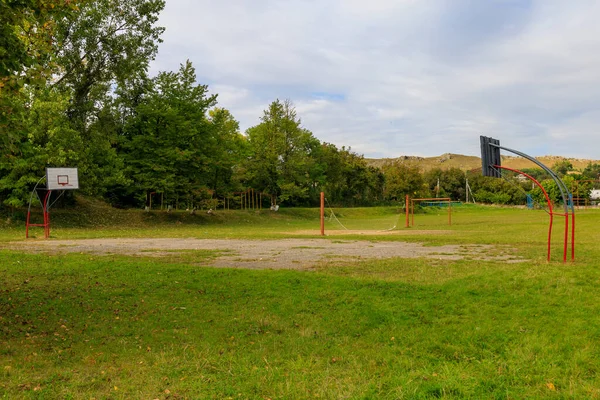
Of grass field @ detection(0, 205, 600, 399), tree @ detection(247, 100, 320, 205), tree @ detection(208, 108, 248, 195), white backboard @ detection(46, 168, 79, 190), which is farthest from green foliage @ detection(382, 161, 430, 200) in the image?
grass field @ detection(0, 205, 600, 399)

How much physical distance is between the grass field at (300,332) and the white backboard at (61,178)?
13802 mm

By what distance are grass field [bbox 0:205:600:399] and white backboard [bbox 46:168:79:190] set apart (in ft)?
45.3

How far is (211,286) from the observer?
9.40 metres

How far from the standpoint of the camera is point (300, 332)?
664cm

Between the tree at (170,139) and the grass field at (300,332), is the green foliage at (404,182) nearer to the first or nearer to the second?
the tree at (170,139)

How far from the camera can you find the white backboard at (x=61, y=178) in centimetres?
2383

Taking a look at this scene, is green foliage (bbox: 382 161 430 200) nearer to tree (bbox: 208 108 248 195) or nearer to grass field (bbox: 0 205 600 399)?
tree (bbox: 208 108 248 195)

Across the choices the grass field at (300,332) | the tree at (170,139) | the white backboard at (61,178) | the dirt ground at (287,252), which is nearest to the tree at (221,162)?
the tree at (170,139)

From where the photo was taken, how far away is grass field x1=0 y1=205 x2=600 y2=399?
476cm

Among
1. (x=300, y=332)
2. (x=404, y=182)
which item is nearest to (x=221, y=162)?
(x=300, y=332)

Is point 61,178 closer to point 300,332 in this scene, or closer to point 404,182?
point 300,332

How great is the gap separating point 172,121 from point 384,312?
31.4m

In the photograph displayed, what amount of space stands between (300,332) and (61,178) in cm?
2215

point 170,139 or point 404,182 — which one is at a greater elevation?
point 170,139
